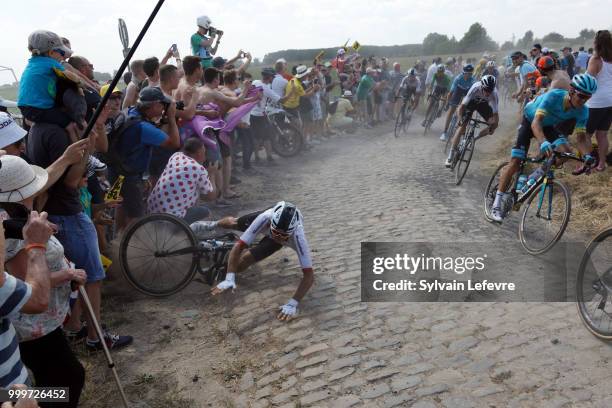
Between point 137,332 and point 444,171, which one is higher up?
point 444,171

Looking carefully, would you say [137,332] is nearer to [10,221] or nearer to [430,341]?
[10,221]

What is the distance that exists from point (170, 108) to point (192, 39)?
17.4 ft

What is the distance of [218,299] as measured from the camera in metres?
5.36

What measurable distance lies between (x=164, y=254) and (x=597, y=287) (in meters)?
4.21

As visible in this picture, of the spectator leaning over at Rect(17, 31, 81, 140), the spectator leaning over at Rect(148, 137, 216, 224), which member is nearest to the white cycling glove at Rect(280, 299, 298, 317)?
the spectator leaning over at Rect(148, 137, 216, 224)

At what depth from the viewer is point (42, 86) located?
4.38m

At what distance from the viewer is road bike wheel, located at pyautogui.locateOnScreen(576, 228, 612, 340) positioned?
4.11 meters

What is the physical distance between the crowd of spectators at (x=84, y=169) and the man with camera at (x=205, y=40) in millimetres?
22

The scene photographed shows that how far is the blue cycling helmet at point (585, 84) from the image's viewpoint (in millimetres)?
5332

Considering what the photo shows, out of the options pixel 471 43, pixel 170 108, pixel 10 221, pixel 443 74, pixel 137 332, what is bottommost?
pixel 137 332

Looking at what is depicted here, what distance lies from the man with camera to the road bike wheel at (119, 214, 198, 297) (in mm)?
6069

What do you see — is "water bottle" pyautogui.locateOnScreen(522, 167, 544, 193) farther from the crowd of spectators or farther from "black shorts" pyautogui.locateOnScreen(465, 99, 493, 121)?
"black shorts" pyautogui.locateOnScreen(465, 99, 493, 121)

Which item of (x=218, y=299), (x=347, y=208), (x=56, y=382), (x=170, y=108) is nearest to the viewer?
(x=56, y=382)

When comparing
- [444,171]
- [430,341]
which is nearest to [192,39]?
[444,171]
